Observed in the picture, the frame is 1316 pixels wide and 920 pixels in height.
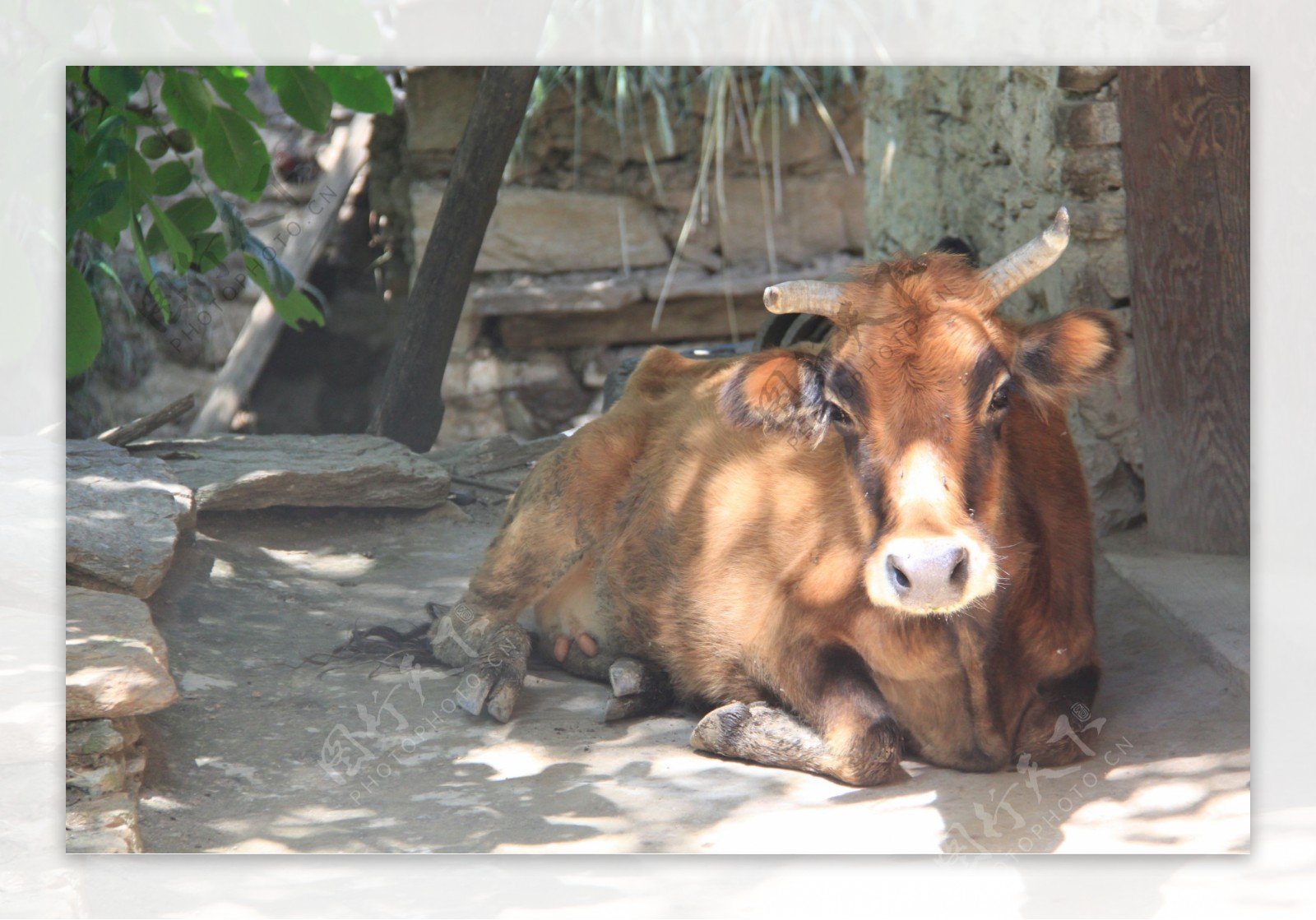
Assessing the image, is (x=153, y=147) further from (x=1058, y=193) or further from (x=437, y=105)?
(x=437, y=105)

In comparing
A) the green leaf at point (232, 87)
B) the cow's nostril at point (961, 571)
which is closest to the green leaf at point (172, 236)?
the green leaf at point (232, 87)

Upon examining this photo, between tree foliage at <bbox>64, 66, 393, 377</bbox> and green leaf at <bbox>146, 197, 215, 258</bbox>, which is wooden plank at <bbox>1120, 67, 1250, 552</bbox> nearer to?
tree foliage at <bbox>64, 66, 393, 377</bbox>

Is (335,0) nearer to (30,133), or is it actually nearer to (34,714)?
(30,133)

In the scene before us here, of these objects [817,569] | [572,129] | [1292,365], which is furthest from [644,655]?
[572,129]

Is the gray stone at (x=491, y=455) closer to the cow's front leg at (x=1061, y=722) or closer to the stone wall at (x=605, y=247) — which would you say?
the stone wall at (x=605, y=247)

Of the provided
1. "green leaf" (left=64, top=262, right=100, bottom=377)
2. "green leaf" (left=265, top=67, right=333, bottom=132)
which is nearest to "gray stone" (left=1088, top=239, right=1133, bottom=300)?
"green leaf" (left=265, top=67, right=333, bottom=132)

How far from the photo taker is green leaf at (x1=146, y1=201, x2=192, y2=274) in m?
3.43

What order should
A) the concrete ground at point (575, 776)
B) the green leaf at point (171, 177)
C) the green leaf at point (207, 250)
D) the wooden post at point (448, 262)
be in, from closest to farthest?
the concrete ground at point (575, 776), the green leaf at point (171, 177), the green leaf at point (207, 250), the wooden post at point (448, 262)

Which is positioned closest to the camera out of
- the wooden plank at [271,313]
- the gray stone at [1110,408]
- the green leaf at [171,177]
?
the green leaf at [171,177]

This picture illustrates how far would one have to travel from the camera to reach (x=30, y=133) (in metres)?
3.46

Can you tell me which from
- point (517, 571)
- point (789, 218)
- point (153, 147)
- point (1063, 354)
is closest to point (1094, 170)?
point (1063, 354)

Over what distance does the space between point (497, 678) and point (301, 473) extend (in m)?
1.71

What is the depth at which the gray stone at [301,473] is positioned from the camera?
200 inches

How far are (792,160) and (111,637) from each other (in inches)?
242
